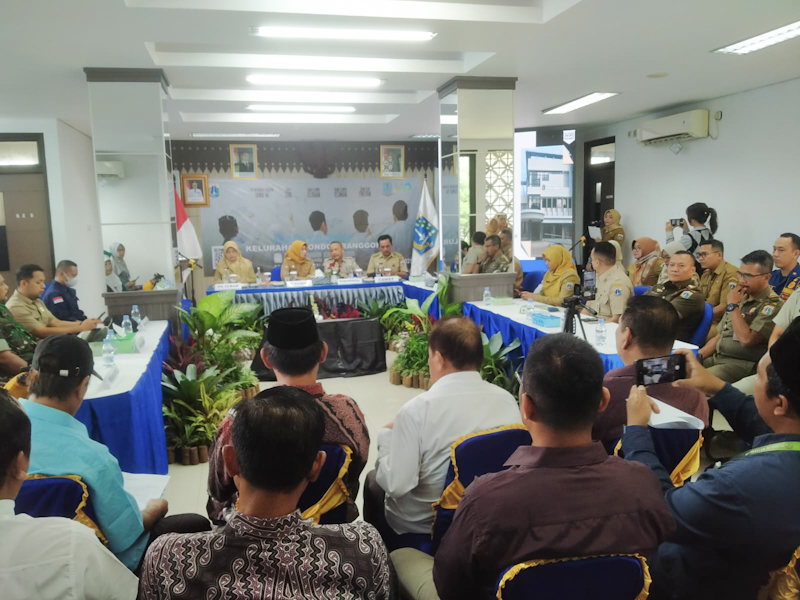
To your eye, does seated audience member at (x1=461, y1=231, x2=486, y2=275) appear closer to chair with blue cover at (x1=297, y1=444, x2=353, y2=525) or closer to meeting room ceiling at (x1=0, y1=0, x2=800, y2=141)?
meeting room ceiling at (x1=0, y1=0, x2=800, y2=141)

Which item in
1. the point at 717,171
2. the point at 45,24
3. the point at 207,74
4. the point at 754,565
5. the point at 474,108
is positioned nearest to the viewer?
the point at 754,565

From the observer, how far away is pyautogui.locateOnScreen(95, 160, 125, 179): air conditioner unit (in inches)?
208

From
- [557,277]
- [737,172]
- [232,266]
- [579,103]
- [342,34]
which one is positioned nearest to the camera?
[342,34]

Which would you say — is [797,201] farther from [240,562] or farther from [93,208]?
[93,208]

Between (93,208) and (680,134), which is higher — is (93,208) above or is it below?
below

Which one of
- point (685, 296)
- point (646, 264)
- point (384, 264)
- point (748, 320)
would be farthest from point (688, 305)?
point (384, 264)

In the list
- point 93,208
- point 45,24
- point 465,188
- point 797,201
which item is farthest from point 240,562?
point 93,208

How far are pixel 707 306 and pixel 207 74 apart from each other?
472 cm

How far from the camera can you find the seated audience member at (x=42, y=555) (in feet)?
3.58

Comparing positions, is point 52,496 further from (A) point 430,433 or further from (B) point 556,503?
(B) point 556,503

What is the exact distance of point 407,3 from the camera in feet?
13.4

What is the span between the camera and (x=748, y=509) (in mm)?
1263

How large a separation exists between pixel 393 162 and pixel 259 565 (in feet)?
34.3

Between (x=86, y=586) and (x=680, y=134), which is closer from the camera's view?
(x=86, y=586)
